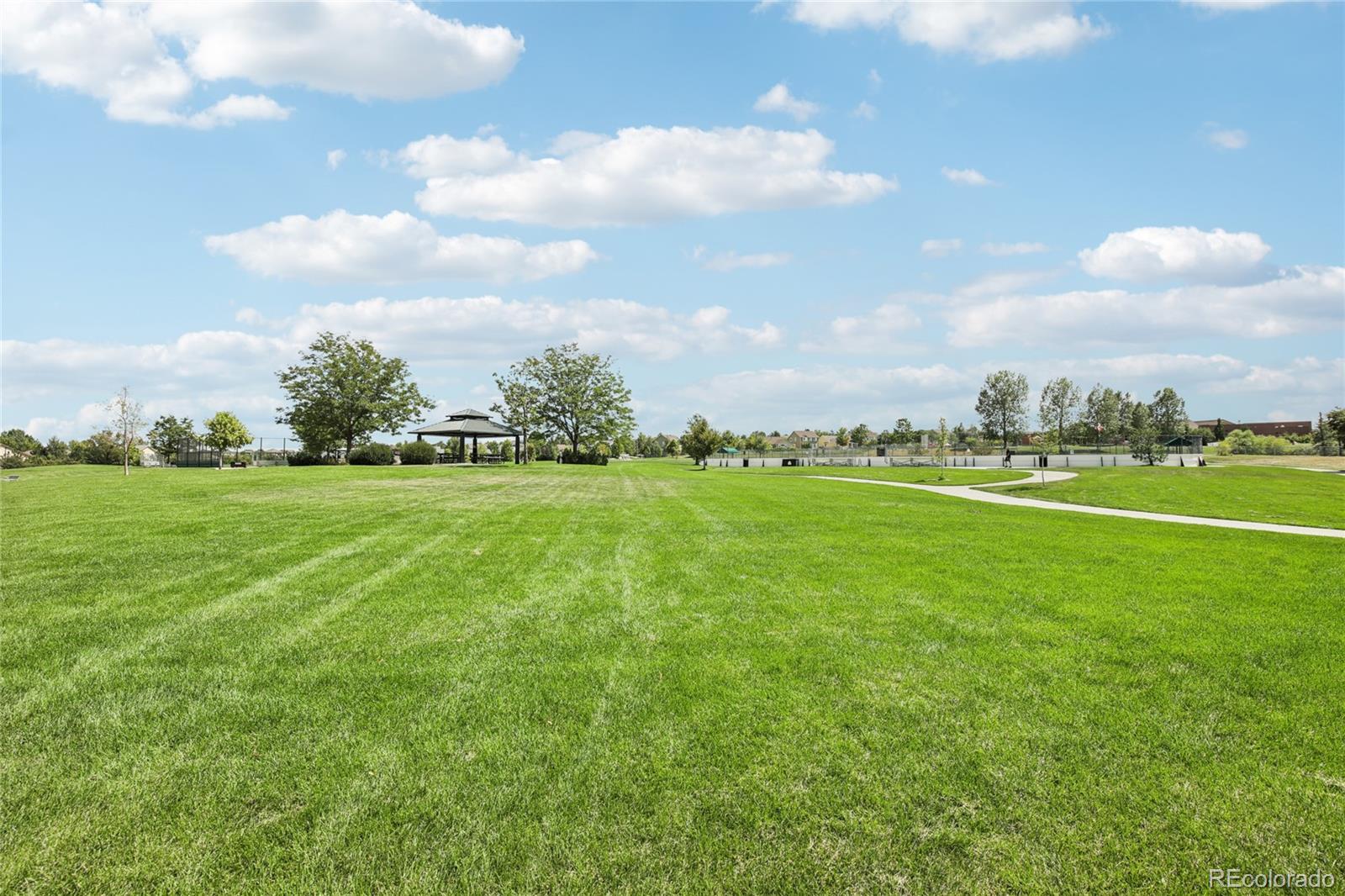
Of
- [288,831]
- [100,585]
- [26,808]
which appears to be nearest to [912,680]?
[288,831]

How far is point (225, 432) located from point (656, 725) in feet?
212

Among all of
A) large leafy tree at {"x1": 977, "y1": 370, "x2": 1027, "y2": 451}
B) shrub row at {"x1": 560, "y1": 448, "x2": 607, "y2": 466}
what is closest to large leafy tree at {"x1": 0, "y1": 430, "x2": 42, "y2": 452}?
shrub row at {"x1": 560, "y1": 448, "x2": 607, "y2": 466}

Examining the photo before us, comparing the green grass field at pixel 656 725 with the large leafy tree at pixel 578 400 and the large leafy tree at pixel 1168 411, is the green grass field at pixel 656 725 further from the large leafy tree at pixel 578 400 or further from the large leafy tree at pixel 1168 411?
the large leafy tree at pixel 1168 411

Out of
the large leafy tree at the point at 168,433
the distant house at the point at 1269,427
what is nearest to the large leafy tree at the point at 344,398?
the large leafy tree at the point at 168,433

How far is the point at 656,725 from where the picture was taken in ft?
13.1

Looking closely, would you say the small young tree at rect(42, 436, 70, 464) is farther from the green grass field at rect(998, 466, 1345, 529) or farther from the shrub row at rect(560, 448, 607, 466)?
the green grass field at rect(998, 466, 1345, 529)

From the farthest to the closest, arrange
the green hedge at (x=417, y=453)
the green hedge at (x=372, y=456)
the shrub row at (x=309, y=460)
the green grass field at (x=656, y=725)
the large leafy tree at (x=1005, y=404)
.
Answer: the large leafy tree at (x=1005, y=404), the shrub row at (x=309, y=460), the green hedge at (x=417, y=453), the green hedge at (x=372, y=456), the green grass field at (x=656, y=725)

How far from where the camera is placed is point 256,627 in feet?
18.9

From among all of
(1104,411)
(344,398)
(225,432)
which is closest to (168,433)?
(225,432)

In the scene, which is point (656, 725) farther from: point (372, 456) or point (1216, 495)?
point (372, 456)

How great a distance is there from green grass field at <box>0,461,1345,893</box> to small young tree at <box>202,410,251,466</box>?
2177 inches

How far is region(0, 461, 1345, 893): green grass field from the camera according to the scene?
287 cm

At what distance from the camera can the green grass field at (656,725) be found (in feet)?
9.41

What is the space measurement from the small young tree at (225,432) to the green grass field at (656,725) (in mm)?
55284
